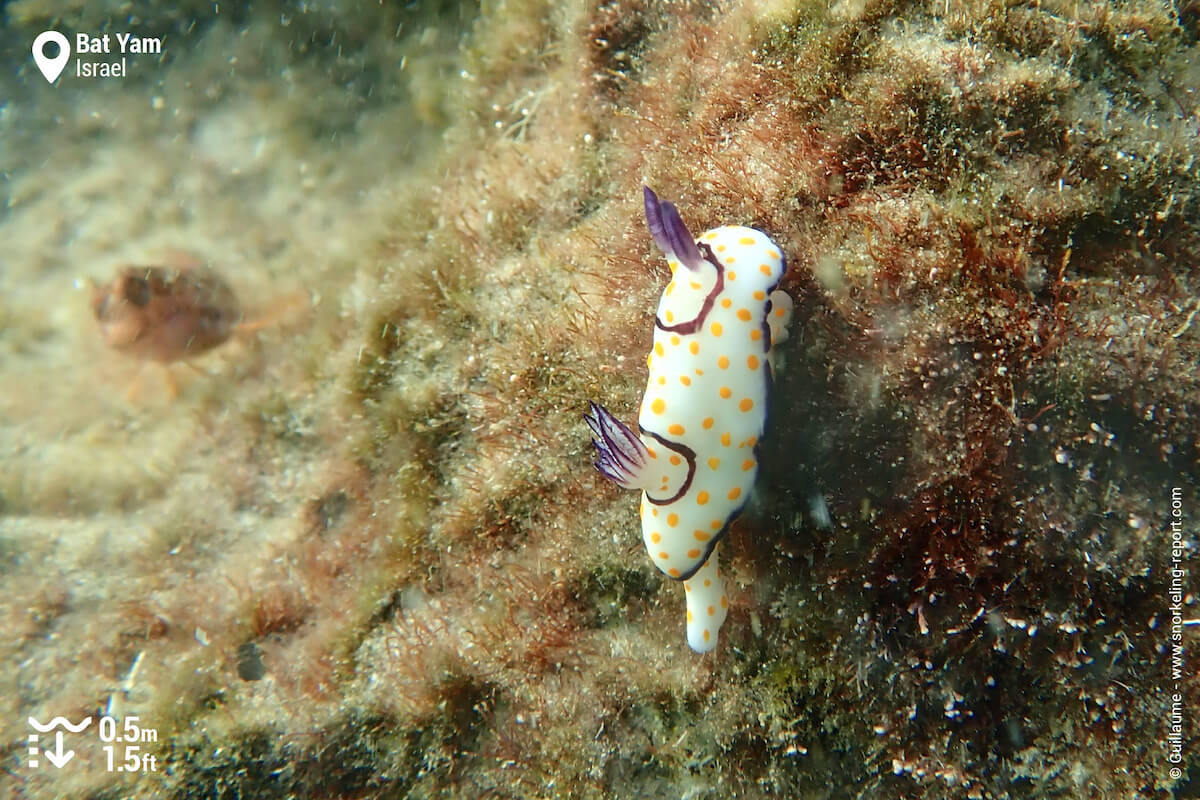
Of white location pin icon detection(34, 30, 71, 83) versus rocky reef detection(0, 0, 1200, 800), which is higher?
white location pin icon detection(34, 30, 71, 83)

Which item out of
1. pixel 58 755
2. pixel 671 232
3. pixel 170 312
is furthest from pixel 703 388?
pixel 170 312

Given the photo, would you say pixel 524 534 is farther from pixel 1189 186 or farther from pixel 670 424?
pixel 1189 186

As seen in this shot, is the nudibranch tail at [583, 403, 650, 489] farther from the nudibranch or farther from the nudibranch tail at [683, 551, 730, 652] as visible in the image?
the nudibranch tail at [683, 551, 730, 652]

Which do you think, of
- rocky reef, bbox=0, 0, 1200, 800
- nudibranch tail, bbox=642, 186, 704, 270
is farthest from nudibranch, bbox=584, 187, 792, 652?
rocky reef, bbox=0, 0, 1200, 800

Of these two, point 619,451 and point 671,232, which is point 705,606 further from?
point 671,232

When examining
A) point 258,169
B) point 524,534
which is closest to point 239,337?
point 258,169

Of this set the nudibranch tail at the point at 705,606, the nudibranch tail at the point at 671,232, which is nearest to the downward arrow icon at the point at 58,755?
the nudibranch tail at the point at 705,606

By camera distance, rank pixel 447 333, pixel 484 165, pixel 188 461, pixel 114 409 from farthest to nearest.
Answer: pixel 114 409 < pixel 188 461 < pixel 484 165 < pixel 447 333
